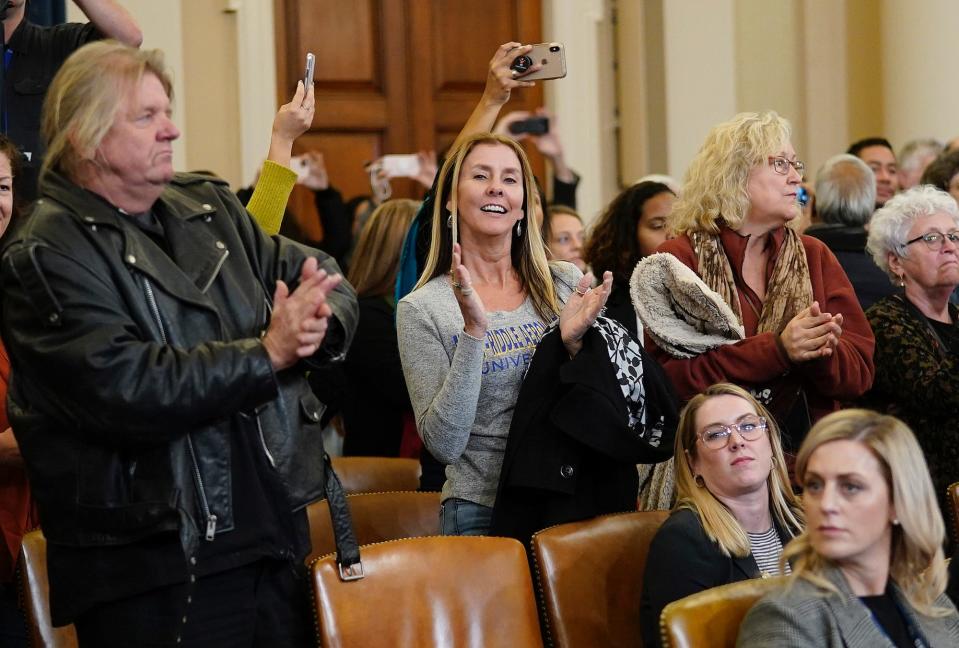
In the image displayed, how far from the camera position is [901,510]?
2.43 meters

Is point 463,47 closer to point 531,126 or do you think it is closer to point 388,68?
point 388,68

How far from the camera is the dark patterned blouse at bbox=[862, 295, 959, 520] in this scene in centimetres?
371

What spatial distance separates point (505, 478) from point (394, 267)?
1463 millimetres

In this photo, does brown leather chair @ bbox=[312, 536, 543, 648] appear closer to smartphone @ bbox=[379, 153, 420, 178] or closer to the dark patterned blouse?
the dark patterned blouse

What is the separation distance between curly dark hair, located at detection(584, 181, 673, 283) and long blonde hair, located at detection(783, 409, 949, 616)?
1.72 m

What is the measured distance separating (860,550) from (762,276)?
1.24 meters

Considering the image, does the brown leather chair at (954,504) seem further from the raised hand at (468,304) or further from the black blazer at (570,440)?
the raised hand at (468,304)

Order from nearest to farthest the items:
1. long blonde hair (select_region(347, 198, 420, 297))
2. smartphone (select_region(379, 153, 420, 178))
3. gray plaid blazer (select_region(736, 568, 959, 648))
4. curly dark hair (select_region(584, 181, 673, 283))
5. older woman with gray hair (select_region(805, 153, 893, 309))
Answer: gray plaid blazer (select_region(736, 568, 959, 648)), curly dark hair (select_region(584, 181, 673, 283)), long blonde hair (select_region(347, 198, 420, 297)), older woman with gray hair (select_region(805, 153, 893, 309)), smartphone (select_region(379, 153, 420, 178))

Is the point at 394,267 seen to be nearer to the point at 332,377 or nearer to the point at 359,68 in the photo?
the point at 332,377

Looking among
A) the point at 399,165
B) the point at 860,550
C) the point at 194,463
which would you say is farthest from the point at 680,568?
the point at 399,165

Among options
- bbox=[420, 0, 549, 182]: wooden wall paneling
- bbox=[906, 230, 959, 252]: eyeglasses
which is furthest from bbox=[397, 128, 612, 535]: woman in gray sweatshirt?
bbox=[420, 0, 549, 182]: wooden wall paneling

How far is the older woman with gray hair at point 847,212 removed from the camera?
4.48 m

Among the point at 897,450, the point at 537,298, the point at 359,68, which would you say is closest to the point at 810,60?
the point at 359,68

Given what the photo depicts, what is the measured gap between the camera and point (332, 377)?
135 inches
